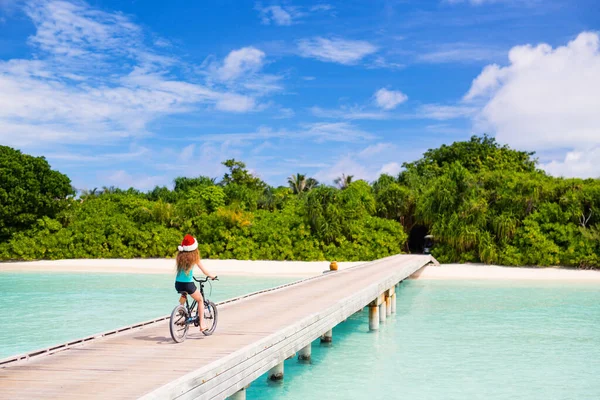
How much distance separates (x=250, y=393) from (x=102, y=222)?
24997 mm

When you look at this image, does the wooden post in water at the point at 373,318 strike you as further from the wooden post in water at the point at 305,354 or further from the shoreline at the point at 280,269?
the shoreline at the point at 280,269

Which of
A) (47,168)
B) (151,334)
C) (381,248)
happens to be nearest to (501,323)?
(151,334)

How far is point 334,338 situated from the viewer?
38.3ft

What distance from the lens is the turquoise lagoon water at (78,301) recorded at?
12531 millimetres

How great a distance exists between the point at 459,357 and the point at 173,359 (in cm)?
577

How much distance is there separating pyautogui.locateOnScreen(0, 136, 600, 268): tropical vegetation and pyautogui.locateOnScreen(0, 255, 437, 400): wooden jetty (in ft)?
59.9

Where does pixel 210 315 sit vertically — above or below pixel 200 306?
below

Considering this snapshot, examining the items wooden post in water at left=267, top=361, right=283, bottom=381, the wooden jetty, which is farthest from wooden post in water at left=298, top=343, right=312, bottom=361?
wooden post in water at left=267, top=361, right=283, bottom=381

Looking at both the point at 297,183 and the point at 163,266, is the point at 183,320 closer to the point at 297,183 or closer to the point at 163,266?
the point at 163,266

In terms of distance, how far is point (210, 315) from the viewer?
7.34 m

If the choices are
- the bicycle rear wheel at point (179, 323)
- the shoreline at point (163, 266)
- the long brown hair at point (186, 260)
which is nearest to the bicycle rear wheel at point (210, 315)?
the bicycle rear wheel at point (179, 323)

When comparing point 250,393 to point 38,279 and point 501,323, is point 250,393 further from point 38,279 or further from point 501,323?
point 38,279

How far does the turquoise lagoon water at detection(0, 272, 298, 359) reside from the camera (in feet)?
41.1

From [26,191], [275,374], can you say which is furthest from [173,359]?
[26,191]
